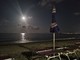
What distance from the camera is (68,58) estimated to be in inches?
668

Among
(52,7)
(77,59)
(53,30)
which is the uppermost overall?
(52,7)

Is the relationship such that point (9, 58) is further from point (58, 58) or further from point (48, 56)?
point (58, 58)

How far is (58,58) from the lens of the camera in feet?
54.6

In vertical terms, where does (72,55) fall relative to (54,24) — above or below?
below

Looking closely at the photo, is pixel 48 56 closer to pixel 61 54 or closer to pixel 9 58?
pixel 61 54

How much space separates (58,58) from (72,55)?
2.16 m

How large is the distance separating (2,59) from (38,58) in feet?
11.4

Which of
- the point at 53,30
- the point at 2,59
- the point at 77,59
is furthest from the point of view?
the point at 77,59

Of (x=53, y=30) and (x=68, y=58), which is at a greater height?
(x=53, y=30)

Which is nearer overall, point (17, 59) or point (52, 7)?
point (17, 59)

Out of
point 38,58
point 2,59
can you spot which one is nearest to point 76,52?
point 38,58

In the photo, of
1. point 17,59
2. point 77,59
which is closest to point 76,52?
point 77,59

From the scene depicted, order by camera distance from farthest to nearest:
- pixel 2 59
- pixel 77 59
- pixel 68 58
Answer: pixel 77 59
pixel 68 58
pixel 2 59

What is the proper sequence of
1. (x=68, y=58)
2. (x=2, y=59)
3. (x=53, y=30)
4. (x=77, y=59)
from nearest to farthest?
(x=2, y=59)
(x=53, y=30)
(x=68, y=58)
(x=77, y=59)
